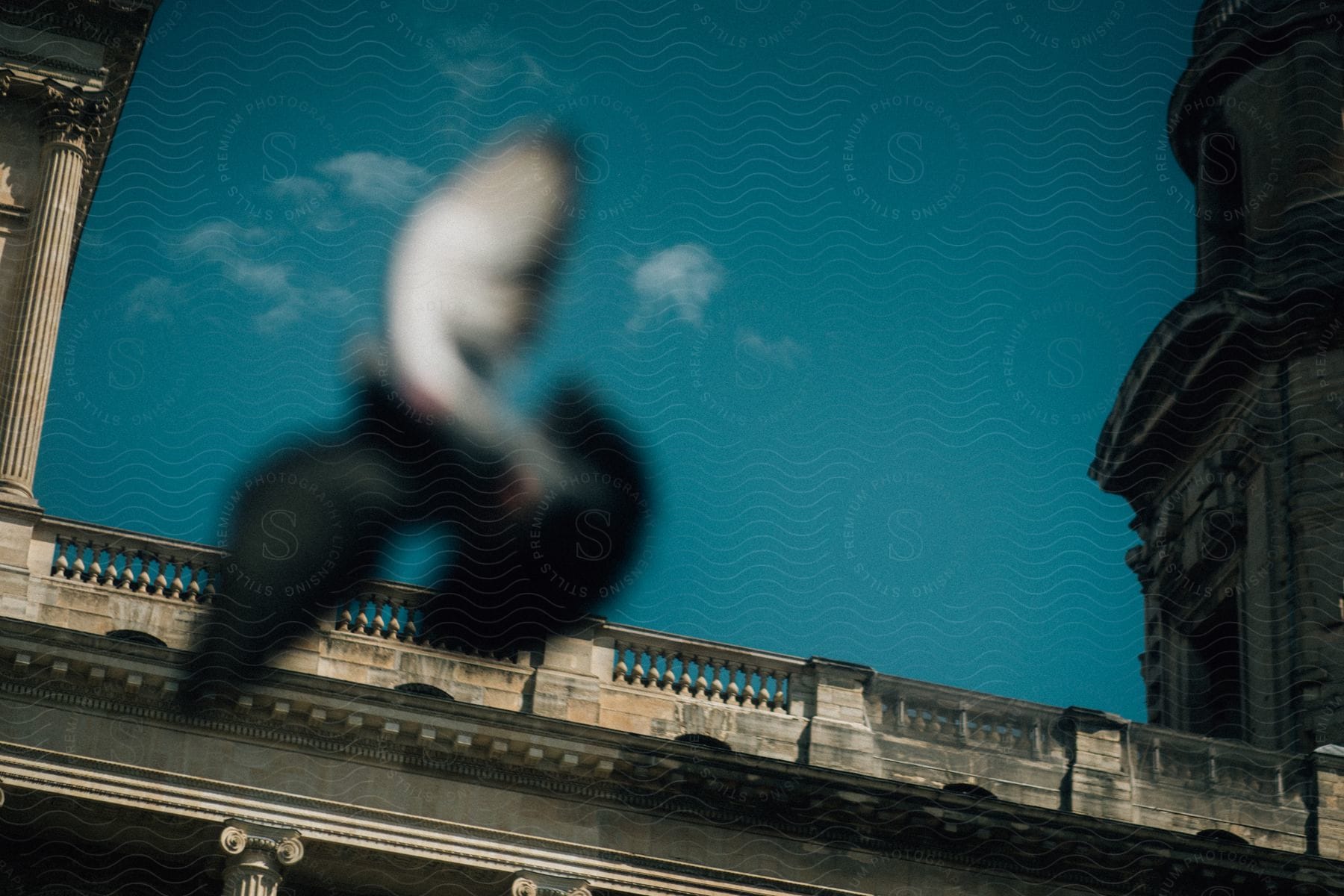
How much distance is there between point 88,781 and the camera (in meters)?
27.2

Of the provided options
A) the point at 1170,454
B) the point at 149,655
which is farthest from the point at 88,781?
the point at 1170,454

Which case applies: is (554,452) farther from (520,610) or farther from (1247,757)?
(1247,757)

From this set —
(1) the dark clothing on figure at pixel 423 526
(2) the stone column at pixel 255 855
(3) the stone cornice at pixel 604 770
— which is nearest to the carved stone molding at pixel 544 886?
(3) the stone cornice at pixel 604 770

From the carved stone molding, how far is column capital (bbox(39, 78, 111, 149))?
10.9 metres

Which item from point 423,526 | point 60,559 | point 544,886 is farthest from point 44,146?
point 544,886

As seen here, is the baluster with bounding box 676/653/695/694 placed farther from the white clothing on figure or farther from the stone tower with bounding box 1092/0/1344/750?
the stone tower with bounding box 1092/0/1344/750

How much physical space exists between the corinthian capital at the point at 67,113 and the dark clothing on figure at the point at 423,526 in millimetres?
4766

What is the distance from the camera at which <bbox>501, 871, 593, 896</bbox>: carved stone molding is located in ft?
92.7

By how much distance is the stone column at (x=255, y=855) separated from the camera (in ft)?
89.4

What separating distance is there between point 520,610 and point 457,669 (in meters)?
1.14

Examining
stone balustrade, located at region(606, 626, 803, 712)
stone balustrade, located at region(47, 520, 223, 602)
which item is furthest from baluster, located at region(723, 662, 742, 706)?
stone balustrade, located at region(47, 520, 223, 602)

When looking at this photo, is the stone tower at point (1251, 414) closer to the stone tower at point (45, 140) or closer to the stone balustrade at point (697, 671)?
the stone balustrade at point (697, 671)

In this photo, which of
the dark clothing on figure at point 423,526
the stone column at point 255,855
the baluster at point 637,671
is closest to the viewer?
the stone column at point 255,855

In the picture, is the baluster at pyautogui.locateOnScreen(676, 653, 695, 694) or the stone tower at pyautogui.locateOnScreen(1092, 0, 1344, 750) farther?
the stone tower at pyautogui.locateOnScreen(1092, 0, 1344, 750)
